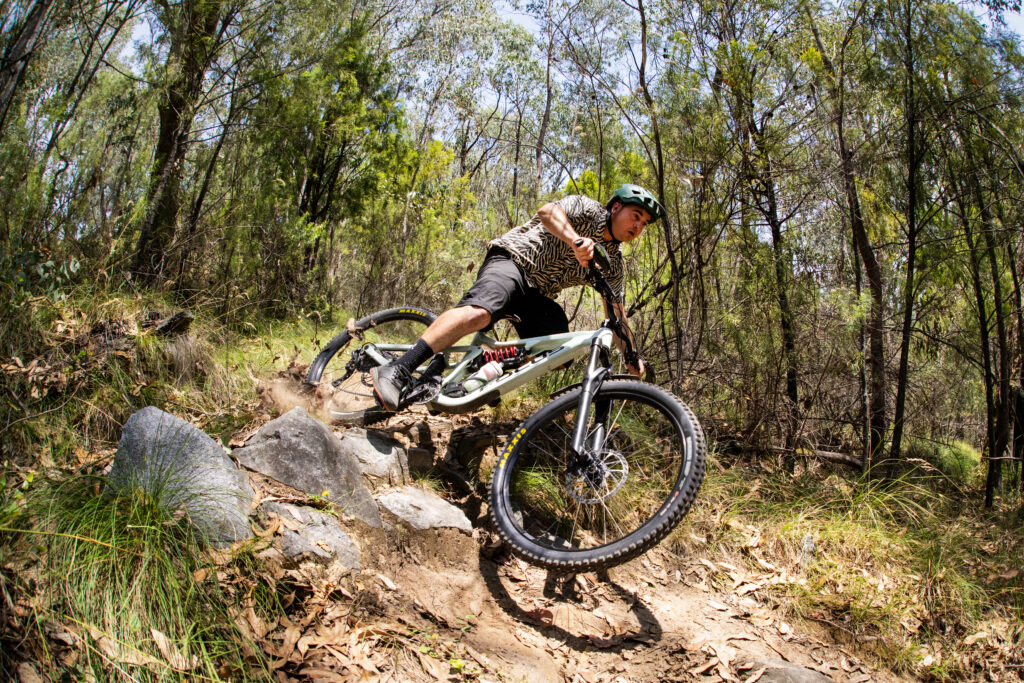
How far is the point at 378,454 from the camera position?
11.3 feet

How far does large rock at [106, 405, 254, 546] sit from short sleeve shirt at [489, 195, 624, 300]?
6.23ft

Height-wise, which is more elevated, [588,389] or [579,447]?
[588,389]

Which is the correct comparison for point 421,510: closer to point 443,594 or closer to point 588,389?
point 443,594

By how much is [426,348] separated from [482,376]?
0.36 meters

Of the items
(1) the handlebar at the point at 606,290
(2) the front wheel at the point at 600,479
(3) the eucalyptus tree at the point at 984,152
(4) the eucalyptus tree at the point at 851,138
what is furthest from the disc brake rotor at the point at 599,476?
(3) the eucalyptus tree at the point at 984,152

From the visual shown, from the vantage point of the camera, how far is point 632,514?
3498 mm

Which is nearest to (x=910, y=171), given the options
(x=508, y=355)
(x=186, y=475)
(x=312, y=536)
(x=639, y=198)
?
(x=639, y=198)

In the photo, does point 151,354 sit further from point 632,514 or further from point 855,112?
point 855,112

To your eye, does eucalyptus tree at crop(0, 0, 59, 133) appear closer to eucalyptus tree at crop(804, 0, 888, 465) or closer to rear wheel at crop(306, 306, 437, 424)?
rear wheel at crop(306, 306, 437, 424)

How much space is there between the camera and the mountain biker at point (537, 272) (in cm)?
338

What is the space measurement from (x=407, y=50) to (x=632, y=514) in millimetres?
13362

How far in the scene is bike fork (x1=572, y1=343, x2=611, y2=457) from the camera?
299 centimetres

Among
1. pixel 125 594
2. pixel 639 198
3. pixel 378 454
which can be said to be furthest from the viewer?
pixel 378 454

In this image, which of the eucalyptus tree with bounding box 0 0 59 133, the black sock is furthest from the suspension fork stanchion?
the eucalyptus tree with bounding box 0 0 59 133
